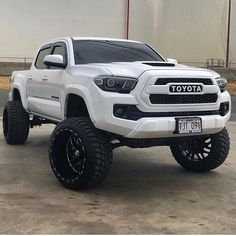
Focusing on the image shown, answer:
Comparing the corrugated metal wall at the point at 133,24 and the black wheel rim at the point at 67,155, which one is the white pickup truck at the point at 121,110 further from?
the corrugated metal wall at the point at 133,24

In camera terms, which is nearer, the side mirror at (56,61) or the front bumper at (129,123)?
the front bumper at (129,123)

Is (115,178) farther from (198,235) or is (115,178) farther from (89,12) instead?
(89,12)

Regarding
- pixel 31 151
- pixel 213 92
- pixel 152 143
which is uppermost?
pixel 213 92

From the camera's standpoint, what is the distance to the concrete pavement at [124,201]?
4.75 meters

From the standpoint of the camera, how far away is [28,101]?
8.34m

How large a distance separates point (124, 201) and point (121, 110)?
3.25 ft

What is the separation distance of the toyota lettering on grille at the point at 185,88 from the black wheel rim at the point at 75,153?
3.92 ft

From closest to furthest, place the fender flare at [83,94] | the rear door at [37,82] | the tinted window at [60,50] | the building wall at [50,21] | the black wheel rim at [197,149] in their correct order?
the fender flare at [83,94], the black wheel rim at [197,149], the tinted window at [60,50], the rear door at [37,82], the building wall at [50,21]

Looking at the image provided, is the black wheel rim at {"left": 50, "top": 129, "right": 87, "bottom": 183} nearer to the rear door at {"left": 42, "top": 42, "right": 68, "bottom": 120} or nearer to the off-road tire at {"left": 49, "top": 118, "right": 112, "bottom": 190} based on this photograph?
the off-road tire at {"left": 49, "top": 118, "right": 112, "bottom": 190}

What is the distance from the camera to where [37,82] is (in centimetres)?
785

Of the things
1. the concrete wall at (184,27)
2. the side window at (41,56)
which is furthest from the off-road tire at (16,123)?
the concrete wall at (184,27)

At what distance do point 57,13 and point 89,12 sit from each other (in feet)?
7.11

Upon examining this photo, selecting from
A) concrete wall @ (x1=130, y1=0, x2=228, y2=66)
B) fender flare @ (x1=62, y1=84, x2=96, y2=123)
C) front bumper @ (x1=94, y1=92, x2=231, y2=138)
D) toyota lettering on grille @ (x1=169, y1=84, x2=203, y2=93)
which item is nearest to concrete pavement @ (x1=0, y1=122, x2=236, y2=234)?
front bumper @ (x1=94, y1=92, x2=231, y2=138)

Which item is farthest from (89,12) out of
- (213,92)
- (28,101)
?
(213,92)
